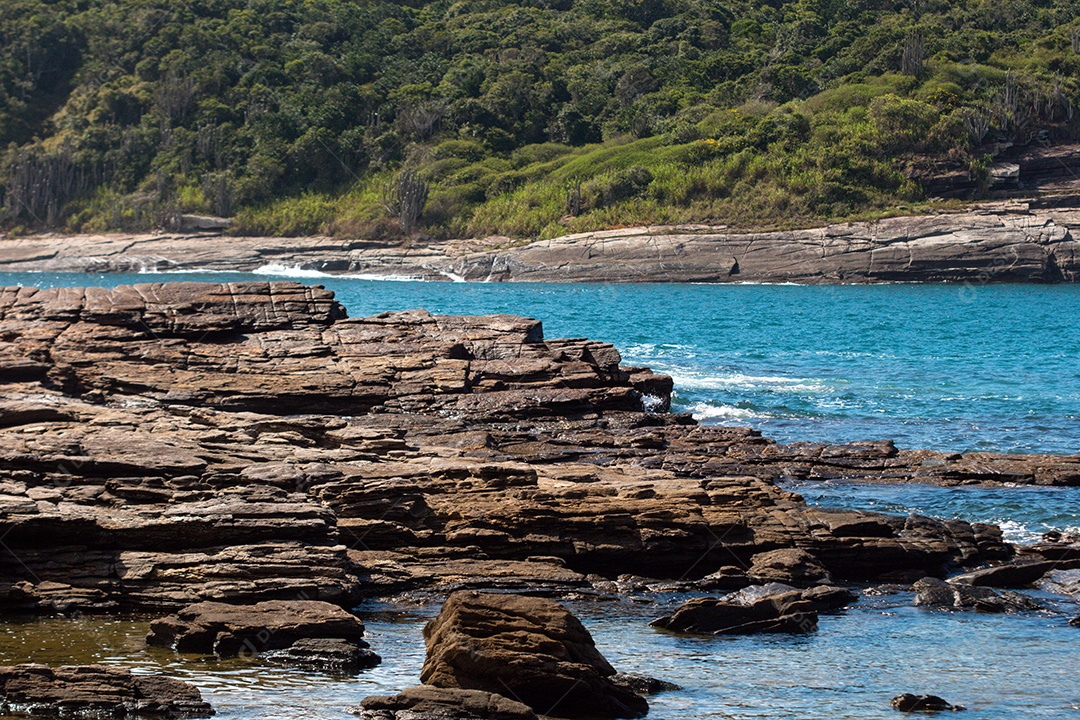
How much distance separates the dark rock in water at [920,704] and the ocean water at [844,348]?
14579mm

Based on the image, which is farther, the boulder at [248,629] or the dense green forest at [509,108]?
the dense green forest at [509,108]

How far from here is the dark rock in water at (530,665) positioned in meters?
10.4

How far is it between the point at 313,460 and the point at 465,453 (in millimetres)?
3635

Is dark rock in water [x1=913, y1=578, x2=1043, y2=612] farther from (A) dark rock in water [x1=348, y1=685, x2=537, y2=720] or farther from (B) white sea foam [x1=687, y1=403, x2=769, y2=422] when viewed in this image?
(B) white sea foam [x1=687, y1=403, x2=769, y2=422]

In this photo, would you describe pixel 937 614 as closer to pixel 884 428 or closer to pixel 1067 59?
pixel 884 428

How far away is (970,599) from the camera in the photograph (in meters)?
14.1

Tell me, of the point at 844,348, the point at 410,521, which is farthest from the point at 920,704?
the point at 844,348

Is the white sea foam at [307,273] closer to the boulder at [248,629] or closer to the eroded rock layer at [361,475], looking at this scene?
the eroded rock layer at [361,475]

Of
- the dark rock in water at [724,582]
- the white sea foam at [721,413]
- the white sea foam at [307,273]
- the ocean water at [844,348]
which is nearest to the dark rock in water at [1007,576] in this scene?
the dark rock in water at [724,582]

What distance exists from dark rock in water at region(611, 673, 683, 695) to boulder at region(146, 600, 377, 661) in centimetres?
241

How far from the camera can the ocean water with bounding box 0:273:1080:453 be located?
27.7m

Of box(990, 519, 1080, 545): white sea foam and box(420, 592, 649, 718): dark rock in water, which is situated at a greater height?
box(420, 592, 649, 718): dark rock in water

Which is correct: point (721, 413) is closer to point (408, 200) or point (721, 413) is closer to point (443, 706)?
point (443, 706)

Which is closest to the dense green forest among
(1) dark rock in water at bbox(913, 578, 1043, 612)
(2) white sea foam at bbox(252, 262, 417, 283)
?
(2) white sea foam at bbox(252, 262, 417, 283)
